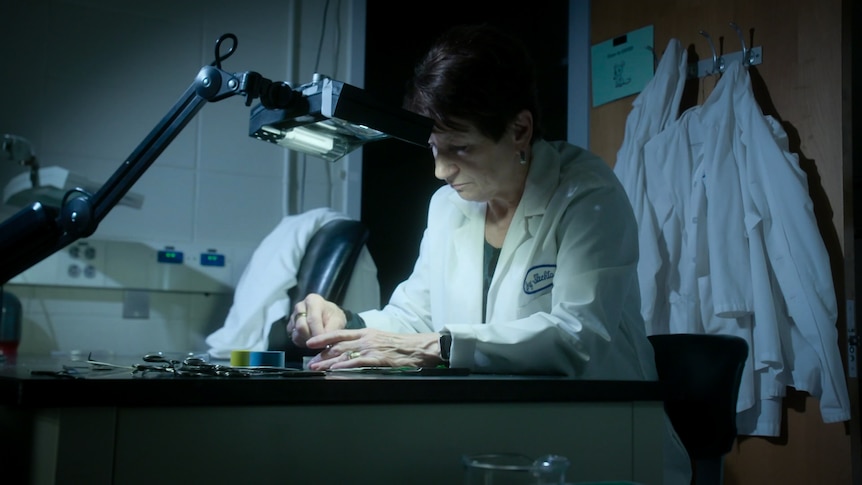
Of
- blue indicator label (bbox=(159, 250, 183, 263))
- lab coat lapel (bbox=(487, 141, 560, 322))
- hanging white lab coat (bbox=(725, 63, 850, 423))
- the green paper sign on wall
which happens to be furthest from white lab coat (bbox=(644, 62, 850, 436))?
blue indicator label (bbox=(159, 250, 183, 263))

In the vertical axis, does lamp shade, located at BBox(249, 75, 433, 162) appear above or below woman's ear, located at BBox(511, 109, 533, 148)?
below

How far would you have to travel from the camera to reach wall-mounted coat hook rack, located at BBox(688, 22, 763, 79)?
2.34 m

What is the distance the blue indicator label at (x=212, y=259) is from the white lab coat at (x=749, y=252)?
149 cm

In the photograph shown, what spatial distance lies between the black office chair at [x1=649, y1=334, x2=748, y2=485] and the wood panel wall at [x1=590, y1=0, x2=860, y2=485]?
2.84 ft

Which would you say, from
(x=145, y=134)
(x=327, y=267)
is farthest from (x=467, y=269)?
(x=145, y=134)

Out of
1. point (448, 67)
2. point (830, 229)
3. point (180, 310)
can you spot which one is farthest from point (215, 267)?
point (830, 229)

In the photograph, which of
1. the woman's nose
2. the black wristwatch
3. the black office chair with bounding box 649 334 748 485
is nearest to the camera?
the black wristwatch

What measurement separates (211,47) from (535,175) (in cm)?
165

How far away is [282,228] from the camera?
7.85 ft

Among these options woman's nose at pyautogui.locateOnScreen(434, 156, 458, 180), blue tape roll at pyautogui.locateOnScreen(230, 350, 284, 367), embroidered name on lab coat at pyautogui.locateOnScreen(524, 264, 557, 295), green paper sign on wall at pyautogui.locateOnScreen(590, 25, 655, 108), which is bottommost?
blue tape roll at pyautogui.locateOnScreen(230, 350, 284, 367)

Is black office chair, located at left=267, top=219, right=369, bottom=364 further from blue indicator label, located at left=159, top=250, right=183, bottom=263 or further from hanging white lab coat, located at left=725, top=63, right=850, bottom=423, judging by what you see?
hanging white lab coat, located at left=725, top=63, right=850, bottom=423

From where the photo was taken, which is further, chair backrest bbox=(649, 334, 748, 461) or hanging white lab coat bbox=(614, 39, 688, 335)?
hanging white lab coat bbox=(614, 39, 688, 335)

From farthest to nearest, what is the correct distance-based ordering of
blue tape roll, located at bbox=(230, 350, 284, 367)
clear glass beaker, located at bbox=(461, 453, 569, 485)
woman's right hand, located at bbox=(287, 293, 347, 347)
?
woman's right hand, located at bbox=(287, 293, 347, 347)
blue tape roll, located at bbox=(230, 350, 284, 367)
clear glass beaker, located at bbox=(461, 453, 569, 485)

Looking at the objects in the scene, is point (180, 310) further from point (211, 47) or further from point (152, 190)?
point (211, 47)
